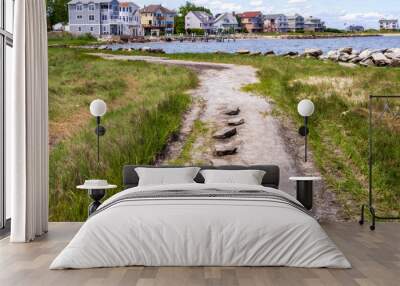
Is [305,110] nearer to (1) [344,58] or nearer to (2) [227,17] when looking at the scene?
(1) [344,58]

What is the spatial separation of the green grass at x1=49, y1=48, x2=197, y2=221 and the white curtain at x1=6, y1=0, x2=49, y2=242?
4.24 ft

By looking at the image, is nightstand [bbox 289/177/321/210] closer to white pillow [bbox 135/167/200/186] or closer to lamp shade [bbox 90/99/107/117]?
white pillow [bbox 135/167/200/186]

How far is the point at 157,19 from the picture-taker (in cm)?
852

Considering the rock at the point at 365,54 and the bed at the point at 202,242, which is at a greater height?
the rock at the point at 365,54

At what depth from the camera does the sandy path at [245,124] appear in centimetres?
758

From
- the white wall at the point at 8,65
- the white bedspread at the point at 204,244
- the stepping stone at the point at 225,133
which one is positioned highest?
the white wall at the point at 8,65

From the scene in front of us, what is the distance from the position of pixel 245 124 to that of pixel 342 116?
1.21m

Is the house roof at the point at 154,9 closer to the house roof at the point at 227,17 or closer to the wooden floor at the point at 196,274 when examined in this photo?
the house roof at the point at 227,17

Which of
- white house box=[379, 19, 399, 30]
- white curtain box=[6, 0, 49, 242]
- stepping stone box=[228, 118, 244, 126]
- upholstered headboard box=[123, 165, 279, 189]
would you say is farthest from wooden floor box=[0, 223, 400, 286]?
white house box=[379, 19, 399, 30]

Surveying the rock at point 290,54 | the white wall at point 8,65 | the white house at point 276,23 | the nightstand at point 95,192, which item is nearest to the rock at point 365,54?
the rock at point 290,54

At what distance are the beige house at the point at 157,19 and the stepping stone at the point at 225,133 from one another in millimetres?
1705

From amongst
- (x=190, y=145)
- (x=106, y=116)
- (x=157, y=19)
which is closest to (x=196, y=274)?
(x=190, y=145)

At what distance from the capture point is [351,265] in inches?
190

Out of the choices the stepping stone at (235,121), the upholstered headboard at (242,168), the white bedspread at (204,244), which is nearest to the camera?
the white bedspread at (204,244)
